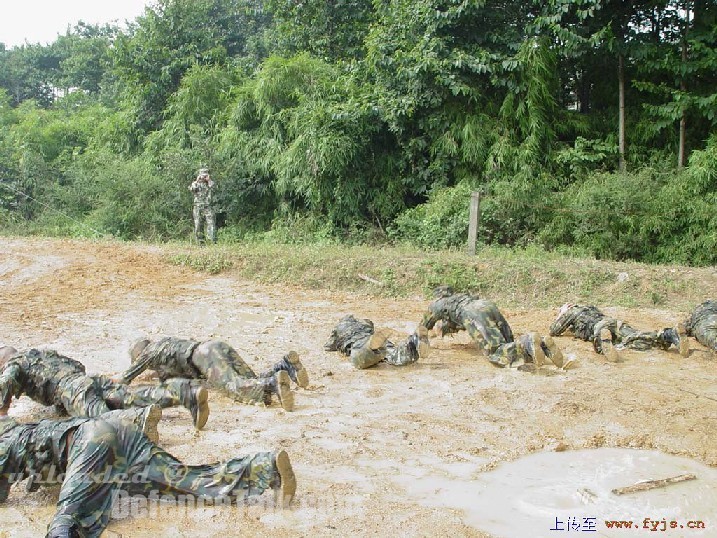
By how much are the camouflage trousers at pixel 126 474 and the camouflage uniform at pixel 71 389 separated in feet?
3.21

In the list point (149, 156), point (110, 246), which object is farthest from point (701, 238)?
point (149, 156)

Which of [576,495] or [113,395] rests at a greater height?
[113,395]

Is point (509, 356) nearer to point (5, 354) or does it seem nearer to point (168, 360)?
point (168, 360)

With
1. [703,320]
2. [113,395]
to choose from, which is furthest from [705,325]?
[113,395]

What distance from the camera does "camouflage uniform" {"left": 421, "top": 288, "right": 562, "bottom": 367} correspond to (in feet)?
21.4

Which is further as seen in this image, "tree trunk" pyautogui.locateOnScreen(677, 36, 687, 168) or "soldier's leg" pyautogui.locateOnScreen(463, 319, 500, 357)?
"tree trunk" pyautogui.locateOnScreen(677, 36, 687, 168)

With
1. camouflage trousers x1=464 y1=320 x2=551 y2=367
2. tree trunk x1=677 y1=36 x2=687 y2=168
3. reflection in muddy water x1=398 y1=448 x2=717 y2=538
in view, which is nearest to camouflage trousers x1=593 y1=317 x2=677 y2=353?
camouflage trousers x1=464 y1=320 x2=551 y2=367

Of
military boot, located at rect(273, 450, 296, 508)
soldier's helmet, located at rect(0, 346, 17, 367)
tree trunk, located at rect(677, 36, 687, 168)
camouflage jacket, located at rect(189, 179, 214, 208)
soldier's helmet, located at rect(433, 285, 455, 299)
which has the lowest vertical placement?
military boot, located at rect(273, 450, 296, 508)

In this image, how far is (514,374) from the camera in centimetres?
649

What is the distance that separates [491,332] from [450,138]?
29.0 ft

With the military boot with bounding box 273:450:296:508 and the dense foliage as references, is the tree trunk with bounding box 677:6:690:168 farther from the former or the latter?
the military boot with bounding box 273:450:296:508

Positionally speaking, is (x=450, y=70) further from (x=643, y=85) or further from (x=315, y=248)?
(x=315, y=248)

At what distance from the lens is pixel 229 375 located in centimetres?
552

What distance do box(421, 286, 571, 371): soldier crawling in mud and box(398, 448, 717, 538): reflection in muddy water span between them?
1.79m
